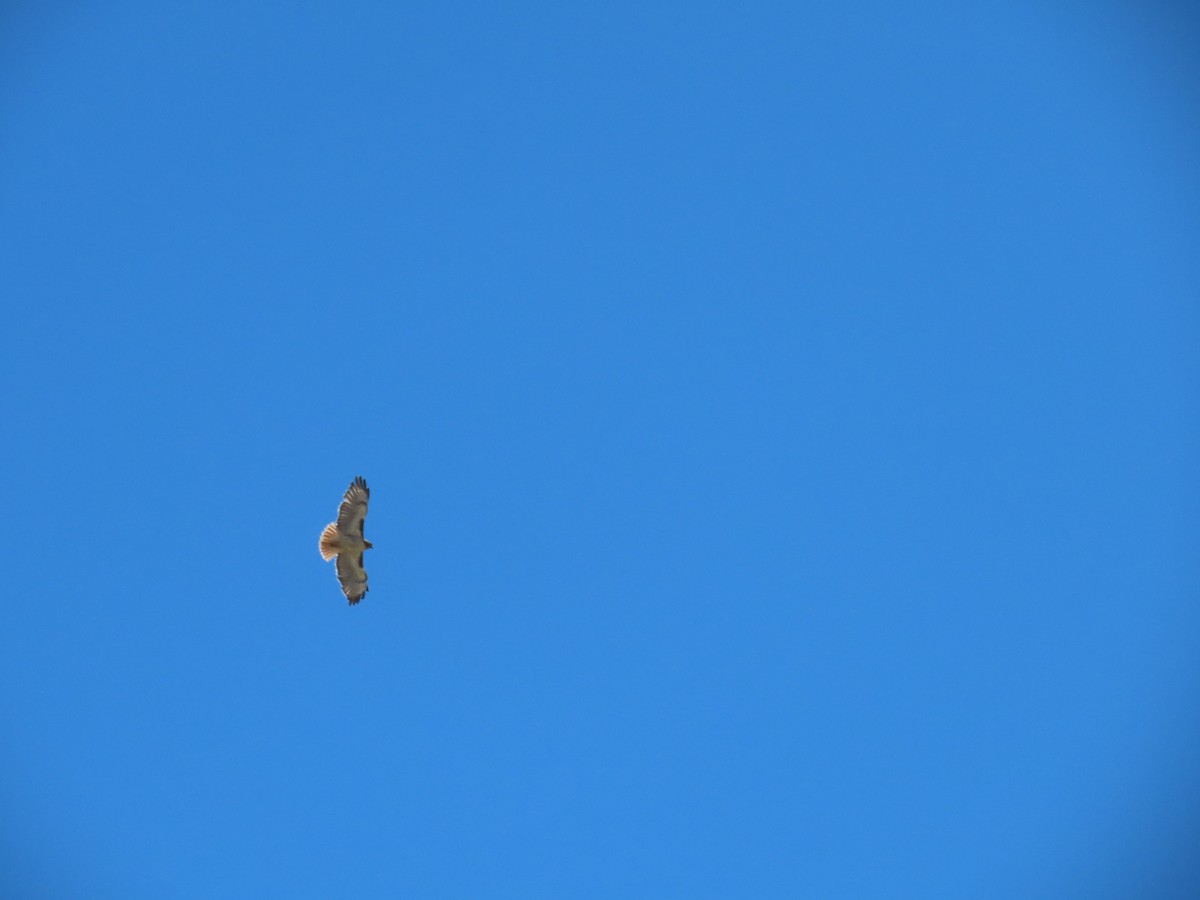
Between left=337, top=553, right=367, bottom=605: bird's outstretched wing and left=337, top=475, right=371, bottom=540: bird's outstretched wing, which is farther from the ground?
left=337, top=475, right=371, bottom=540: bird's outstretched wing

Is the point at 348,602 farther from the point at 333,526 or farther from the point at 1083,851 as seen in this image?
the point at 1083,851

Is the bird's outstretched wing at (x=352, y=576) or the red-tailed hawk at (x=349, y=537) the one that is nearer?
the red-tailed hawk at (x=349, y=537)

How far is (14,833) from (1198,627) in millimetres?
70628

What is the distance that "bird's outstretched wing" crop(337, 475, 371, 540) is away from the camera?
19.0 meters

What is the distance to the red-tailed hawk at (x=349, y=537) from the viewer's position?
19.0m

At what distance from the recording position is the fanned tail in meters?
19.0

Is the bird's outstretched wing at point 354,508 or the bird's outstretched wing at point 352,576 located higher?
the bird's outstretched wing at point 354,508

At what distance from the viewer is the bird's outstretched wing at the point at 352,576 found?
19.3 metres

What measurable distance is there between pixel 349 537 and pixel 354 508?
0.59m

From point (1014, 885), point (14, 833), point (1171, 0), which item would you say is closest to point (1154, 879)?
point (1014, 885)

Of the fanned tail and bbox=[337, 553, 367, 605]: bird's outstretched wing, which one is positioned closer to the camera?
the fanned tail

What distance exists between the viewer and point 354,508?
19078 millimetres

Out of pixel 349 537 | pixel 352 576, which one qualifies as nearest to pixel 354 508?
pixel 349 537

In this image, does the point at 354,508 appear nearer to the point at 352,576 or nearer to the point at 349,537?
the point at 349,537
